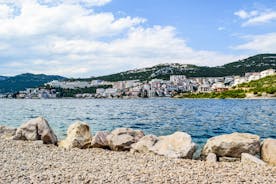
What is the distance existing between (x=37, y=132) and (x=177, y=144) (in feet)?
25.4

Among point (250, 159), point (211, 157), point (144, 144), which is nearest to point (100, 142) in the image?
point (144, 144)

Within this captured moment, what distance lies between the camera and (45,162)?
12.8 metres

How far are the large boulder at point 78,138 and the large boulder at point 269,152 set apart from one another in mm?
7823

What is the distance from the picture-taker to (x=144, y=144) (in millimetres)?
15820

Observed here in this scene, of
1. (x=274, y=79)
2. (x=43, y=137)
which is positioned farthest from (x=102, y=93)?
(x=43, y=137)

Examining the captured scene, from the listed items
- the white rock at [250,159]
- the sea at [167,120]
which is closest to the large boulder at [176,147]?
the white rock at [250,159]

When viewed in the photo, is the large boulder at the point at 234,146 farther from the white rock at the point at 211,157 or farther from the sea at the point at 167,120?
the sea at the point at 167,120

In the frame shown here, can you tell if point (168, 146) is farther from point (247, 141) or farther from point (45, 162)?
point (45, 162)

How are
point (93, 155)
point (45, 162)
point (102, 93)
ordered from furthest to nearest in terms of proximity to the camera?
point (102, 93) → point (93, 155) → point (45, 162)

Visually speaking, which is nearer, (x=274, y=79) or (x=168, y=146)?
(x=168, y=146)

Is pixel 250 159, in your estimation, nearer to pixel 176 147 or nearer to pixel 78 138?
pixel 176 147

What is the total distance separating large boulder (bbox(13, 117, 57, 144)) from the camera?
61.9 feet

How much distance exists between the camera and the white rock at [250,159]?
13697 mm

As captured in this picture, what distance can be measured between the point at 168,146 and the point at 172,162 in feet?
5.91
